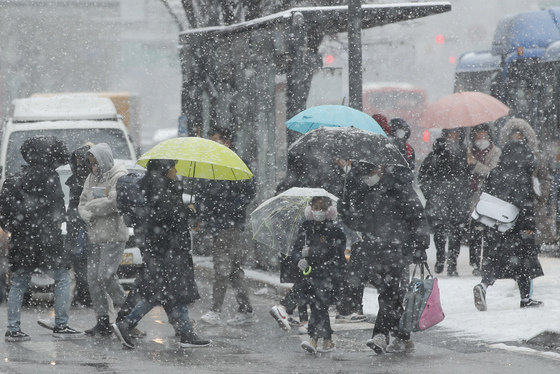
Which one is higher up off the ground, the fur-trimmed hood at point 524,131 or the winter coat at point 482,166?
the fur-trimmed hood at point 524,131

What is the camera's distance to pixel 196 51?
16.8 m

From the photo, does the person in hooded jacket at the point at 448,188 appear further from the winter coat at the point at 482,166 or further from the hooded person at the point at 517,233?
the hooded person at the point at 517,233

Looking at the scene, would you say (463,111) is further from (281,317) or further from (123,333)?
(123,333)

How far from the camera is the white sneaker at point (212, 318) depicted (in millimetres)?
11172

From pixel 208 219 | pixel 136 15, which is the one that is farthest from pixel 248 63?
pixel 136 15

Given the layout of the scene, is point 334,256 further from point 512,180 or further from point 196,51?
point 196,51

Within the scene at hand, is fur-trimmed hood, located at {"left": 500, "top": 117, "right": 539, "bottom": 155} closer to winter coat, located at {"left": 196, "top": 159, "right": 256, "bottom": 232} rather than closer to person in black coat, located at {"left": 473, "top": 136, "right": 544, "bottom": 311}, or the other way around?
person in black coat, located at {"left": 473, "top": 136, "right": 544, "bottom": 311}

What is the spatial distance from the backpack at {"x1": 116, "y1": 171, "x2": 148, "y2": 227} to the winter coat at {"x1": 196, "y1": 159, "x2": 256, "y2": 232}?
1.40 m

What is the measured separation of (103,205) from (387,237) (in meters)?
2.49

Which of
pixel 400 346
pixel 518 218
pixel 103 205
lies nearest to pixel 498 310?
pixel 518 218

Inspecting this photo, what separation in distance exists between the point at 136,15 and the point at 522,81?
55.7 metres

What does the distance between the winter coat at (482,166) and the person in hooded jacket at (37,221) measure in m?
5.58

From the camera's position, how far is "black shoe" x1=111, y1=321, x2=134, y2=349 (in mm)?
9555

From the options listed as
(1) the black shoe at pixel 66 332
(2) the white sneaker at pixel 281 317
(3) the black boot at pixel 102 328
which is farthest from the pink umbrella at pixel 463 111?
(1) the black shoe at pixel 66 332
